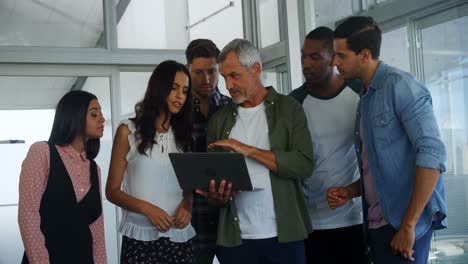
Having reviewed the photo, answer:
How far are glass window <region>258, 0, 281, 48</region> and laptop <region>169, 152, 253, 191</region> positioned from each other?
304cm

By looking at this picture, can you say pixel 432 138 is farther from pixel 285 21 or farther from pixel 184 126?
pixel 285 21

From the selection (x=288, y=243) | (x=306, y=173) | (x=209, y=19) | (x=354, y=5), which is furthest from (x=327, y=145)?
(x=209, y=19)

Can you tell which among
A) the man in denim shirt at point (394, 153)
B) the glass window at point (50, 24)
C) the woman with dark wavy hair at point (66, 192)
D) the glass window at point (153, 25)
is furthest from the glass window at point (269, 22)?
the man in denim shirt at point (394, 153)

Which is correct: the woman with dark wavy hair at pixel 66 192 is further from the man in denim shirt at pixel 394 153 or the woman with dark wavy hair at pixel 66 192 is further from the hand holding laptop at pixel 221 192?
the man in denim shirt at pixel 394 153

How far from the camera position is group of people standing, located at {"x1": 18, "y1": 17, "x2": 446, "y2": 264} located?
1936 mm

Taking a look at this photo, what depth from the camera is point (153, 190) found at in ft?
7.28

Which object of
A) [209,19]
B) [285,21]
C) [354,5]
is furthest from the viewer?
[209,19]

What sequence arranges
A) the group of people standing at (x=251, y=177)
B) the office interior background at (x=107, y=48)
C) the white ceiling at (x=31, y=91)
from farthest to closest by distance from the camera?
the white ceiling at (x=31, y=91) < the office interior background at (x=107, y=48) < the group of people standing at (x=251, y=177)

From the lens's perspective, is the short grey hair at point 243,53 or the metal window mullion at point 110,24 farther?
the metal window mullion at point 110,24

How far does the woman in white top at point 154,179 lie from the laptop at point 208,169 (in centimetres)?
16

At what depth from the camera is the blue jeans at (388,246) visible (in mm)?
1895

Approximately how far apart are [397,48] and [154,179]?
6.02 feet

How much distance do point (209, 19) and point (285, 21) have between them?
40.2 inches

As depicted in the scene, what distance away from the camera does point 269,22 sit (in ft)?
16.8
